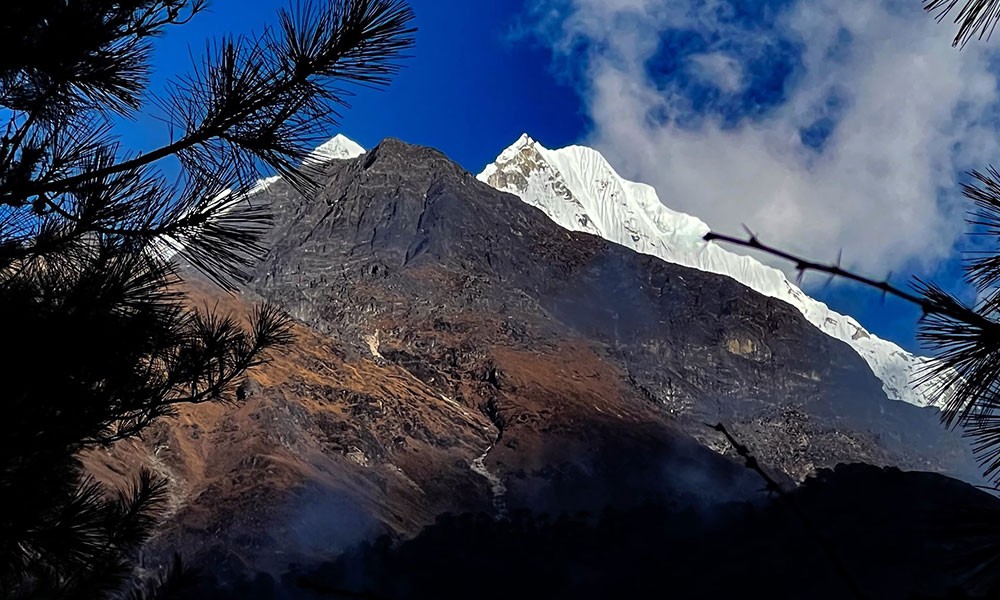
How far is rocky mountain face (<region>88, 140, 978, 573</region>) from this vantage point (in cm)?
10375

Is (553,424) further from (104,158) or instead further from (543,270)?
(104,158)

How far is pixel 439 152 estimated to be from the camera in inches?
6959

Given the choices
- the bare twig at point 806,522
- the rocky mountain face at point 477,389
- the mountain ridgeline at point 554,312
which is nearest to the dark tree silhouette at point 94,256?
the bare twig at point 806,522

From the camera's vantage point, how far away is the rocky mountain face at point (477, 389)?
4085 inches

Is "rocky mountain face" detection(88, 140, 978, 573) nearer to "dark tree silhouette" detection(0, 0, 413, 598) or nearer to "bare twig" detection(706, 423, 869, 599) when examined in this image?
"dark tree silhouette" detection(0, 0, 413, 598)

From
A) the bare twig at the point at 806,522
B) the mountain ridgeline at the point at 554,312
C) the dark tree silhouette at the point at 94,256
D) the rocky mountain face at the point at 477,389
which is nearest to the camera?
the bare twig at the point at 806,522

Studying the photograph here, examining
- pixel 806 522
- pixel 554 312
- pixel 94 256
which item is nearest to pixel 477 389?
pixel 554 312

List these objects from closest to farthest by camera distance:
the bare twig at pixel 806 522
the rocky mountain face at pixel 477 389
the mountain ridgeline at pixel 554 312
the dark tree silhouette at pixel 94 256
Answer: the bare twig at pixel 806 522 → the dark tree silhouette at pixel 94 256 → the rocky mountain face at pixel 477 389 → the mountain ridgeline at pixel 554 312

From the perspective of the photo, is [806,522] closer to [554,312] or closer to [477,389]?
[477,389]

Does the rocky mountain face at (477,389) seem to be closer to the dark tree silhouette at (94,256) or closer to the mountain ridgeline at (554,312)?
the mountain ridgeline at (554,312)

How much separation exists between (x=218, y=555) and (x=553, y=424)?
50622 millimetres

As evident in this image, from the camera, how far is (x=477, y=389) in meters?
137

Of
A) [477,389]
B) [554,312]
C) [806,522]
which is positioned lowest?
[806,522]

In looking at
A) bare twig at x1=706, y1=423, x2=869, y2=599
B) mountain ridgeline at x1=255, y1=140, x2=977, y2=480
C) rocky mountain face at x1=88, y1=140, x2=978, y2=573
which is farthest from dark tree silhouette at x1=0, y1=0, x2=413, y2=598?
mountain ridgeline at x1=255, y1=140, x2=977, y2=480
